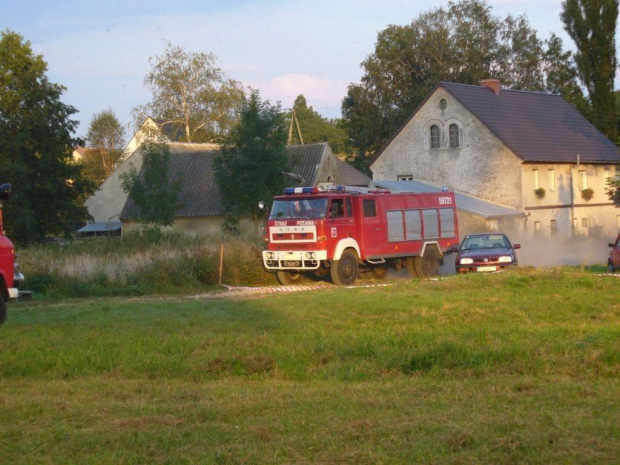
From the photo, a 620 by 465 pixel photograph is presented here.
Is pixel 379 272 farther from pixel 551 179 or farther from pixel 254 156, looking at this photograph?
pixel 551 179

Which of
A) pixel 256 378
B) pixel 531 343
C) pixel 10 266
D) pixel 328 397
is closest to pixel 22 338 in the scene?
pixel 10 266

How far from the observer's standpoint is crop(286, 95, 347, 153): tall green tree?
108 m

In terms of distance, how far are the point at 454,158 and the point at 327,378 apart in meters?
38.0

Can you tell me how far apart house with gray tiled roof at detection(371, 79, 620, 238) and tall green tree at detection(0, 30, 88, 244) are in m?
19.9

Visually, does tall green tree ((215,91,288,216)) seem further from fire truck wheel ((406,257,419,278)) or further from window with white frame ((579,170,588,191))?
window with white frame ((579,170,588,191))

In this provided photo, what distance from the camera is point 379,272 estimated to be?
27547mm

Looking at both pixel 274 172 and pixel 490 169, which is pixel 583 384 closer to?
pixel 274 172

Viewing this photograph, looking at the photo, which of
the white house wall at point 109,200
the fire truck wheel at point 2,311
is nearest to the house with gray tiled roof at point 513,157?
the white house wall at point 109,200

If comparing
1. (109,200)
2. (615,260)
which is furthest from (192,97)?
(615,260)

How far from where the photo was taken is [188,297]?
2027 centimetres

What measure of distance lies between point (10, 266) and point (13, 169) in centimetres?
2504

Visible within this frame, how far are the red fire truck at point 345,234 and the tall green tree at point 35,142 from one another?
18.2m

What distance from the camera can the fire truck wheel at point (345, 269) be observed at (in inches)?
933

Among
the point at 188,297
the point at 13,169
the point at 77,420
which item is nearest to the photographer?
the point at 77,420
